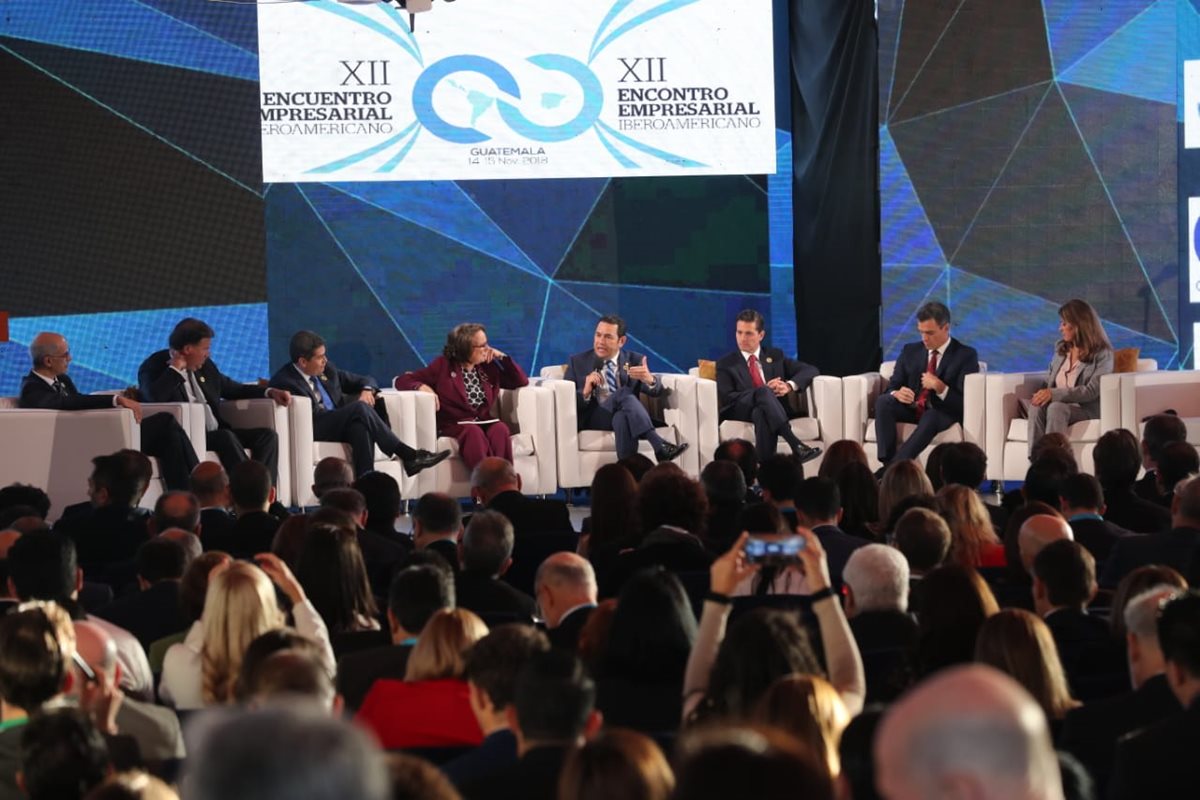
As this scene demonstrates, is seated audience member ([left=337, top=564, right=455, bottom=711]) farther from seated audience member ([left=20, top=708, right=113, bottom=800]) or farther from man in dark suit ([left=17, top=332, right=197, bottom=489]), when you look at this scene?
man in dark suit ([left=17, top=332, right=197, bottom=489])

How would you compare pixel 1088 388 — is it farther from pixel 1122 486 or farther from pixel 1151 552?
pixel 1151 552

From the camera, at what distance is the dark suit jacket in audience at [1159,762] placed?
98.2 inches

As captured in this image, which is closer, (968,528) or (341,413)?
(968,528)

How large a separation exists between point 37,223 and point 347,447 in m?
2.80

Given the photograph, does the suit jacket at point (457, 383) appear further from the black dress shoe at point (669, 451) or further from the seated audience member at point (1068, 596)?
the seated audience member at point (1068, 596)

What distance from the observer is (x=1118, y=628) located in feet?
12.6

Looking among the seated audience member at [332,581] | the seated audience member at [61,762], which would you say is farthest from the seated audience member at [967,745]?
the seated audience member at [332,581]

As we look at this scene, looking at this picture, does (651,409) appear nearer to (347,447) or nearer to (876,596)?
(347,447)

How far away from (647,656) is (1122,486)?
10.9ft

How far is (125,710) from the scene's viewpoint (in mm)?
3455

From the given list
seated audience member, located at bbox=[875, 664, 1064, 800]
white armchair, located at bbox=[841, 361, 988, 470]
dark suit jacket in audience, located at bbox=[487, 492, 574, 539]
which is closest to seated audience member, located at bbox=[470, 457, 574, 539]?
dark suit jacket in audience, located at bbox=[487, 492, 574, 539]

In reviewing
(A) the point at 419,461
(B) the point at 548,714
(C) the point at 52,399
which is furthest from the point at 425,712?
(A) the point at 419,461

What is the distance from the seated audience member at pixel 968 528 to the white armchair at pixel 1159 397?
14.4ft

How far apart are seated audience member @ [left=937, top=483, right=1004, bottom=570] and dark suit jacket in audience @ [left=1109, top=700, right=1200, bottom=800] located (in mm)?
2639
